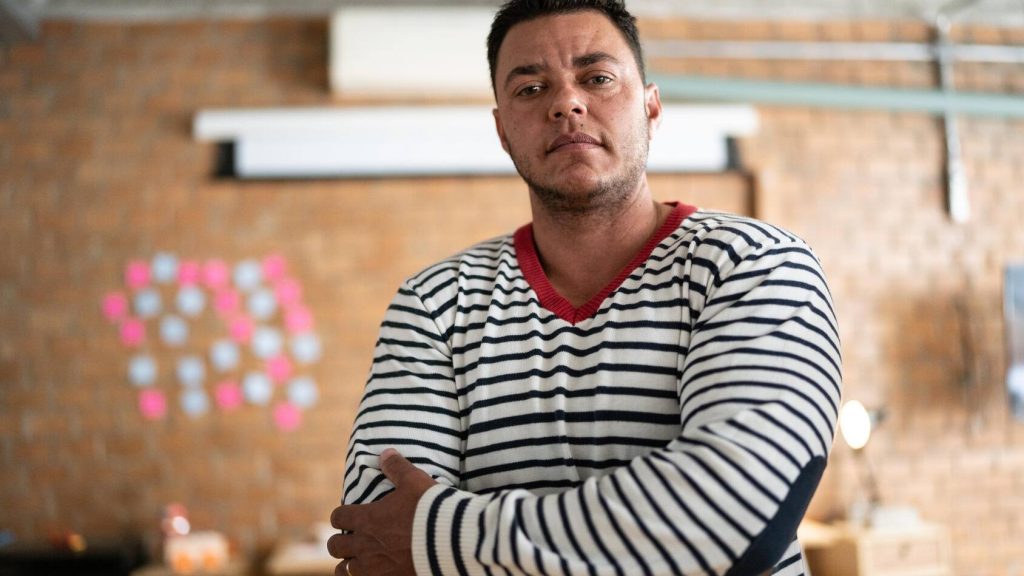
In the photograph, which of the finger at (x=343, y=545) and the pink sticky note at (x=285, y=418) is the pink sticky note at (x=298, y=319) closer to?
the pink sticky note at (x=285, y=418)

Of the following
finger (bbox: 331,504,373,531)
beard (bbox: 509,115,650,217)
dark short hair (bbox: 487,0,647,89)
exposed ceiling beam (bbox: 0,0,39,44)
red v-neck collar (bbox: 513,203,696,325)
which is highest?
exposed ceiling beam (bbox: 0,0,39,44)

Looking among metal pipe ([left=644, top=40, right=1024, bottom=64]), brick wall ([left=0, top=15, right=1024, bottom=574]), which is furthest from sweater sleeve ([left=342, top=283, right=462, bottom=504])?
metal pipe ([left=644, top=40, right=1024, bottom=64])

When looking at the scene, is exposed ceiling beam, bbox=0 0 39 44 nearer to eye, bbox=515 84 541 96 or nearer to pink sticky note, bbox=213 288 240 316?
pink sticky note, bbox=213 288 240 316

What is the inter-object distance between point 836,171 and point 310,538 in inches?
121

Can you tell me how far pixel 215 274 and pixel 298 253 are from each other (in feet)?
1.27

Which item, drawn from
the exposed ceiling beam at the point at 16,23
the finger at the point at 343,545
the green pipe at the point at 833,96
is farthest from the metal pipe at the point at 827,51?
the finger at the point at 343,545

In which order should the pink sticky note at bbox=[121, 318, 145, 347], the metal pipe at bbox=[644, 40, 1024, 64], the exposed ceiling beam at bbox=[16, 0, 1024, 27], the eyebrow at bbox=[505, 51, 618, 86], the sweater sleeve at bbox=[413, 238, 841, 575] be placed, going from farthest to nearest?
1. the metal pipe at bbox=[644, 40, 1024, 64]
2. the exposed ceiling beam at bbox=[16, 0, 1024, 27]
3. the pink sticky note at bbox=[121, 318, 145, 347]
4. the eyebrow at bbox=[505, 51, 618, 86]
5. the sweater sleeve at bbox=[413, 238, 841, 575]

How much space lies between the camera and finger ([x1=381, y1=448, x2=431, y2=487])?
1.09 metres

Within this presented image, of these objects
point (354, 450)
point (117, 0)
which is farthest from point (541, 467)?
point (117, 0)

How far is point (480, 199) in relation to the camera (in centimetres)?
391

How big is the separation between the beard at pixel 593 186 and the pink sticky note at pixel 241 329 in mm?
2787

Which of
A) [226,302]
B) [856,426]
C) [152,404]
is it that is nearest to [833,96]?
[856,426]

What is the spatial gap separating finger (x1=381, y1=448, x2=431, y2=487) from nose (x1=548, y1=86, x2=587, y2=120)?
1.81 ft

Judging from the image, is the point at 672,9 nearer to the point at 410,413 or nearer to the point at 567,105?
the point at 567,105
